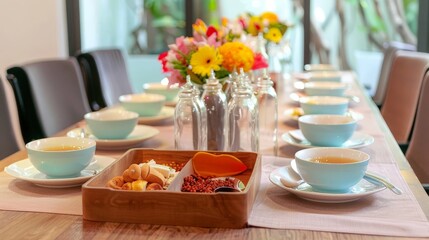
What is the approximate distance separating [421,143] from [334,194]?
1041 mm

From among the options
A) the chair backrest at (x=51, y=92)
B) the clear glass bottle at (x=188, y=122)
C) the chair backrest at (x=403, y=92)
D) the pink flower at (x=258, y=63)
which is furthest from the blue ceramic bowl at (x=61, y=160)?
the chair backrest at (x=403, y=92)

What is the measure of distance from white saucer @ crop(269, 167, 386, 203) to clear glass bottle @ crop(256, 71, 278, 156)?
389 mm

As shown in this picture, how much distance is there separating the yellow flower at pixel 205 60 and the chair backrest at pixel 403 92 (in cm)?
130

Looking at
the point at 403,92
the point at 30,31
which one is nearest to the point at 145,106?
the point at 403,92

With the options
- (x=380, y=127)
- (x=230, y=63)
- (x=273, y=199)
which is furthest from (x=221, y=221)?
(x=380, y=127)

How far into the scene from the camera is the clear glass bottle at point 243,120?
1643 millimetres

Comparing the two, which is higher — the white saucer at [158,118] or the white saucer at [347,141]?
the white saucer at [347,141]

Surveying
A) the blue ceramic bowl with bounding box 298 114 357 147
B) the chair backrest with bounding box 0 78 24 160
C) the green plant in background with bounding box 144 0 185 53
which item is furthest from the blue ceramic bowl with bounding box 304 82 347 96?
the green plant in background with bounding box 144 0 185 53

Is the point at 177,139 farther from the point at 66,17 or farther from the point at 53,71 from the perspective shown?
the point at 66,17

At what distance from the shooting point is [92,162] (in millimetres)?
1573

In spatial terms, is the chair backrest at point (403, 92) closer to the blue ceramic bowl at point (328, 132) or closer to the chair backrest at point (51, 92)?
the blue ceramic bowl at point (328, 132)

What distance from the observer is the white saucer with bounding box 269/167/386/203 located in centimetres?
127

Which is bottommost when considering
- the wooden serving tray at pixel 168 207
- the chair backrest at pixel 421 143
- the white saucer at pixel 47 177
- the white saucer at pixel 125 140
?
the chair backrest at pixel 421 143

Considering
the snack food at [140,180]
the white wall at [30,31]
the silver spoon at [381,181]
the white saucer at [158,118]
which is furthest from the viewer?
the white wall at [30,31]
